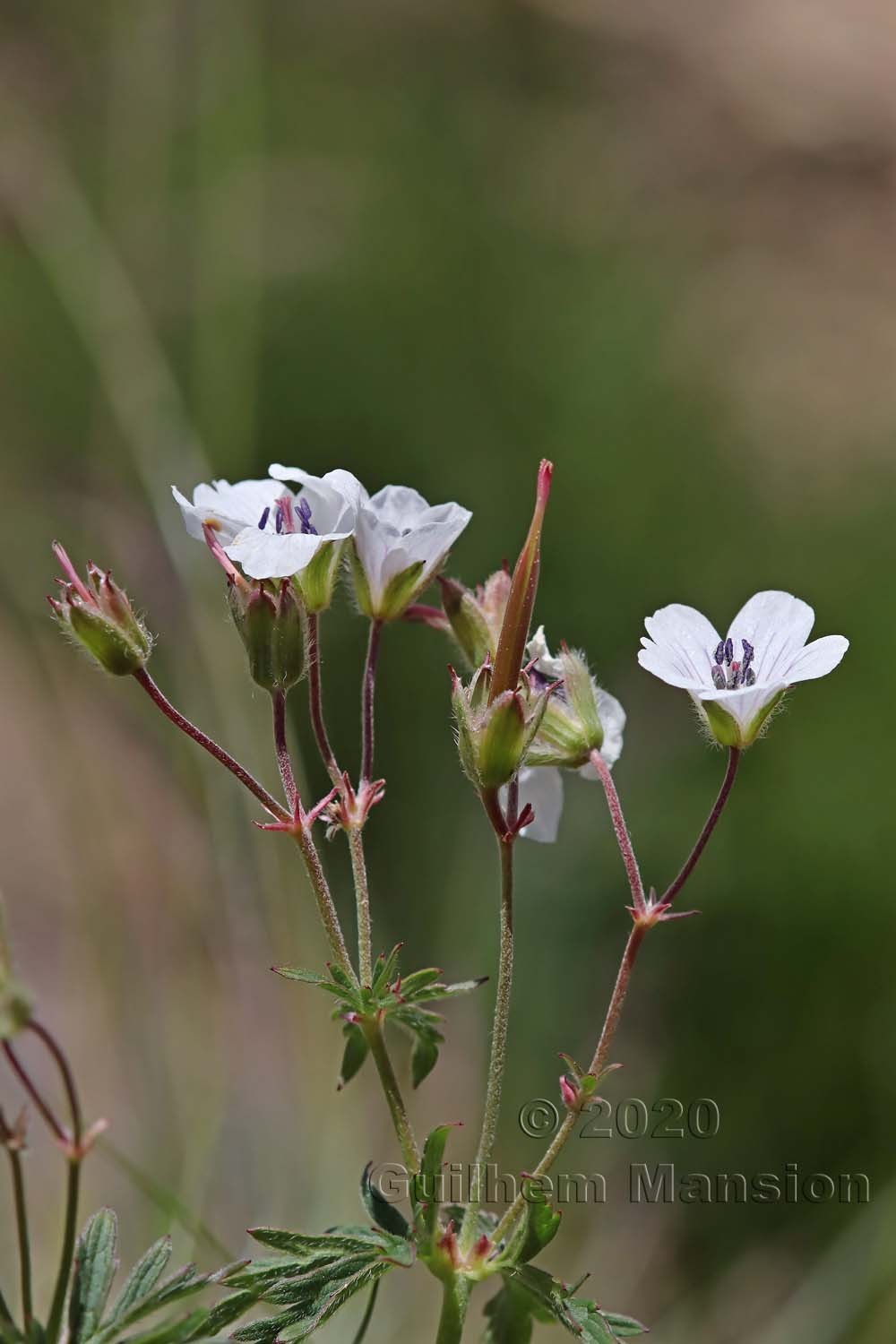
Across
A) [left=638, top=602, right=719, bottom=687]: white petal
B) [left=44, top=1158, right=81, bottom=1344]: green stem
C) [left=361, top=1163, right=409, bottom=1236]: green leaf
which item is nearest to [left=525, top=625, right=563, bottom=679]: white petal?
[left=638, top=602, right=719, bottom=687]: white petal

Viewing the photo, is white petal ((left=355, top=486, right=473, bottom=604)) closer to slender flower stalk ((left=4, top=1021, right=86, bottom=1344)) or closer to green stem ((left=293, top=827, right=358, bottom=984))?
green stem ((left=293, top=827, right=358, bottom=984))

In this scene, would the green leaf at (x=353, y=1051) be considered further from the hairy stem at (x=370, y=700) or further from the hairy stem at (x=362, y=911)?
the hairy stem at (x=370, y=700)

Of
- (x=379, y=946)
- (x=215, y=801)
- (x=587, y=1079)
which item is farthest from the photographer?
(x=379, y=946)

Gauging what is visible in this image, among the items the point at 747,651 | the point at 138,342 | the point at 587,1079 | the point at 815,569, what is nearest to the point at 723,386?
the point at 815,569

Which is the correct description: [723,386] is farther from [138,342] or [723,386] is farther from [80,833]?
[80,833]

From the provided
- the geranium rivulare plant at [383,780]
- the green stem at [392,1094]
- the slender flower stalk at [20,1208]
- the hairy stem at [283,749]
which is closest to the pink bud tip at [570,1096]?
the geranium rivulare plant at [383,780]

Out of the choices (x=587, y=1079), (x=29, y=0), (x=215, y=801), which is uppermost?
(x=29, y=0)
